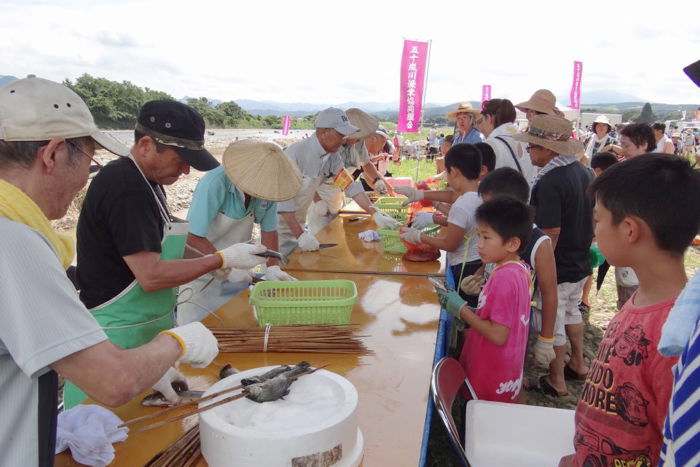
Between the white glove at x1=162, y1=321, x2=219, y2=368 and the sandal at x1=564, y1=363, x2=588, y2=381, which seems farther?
the sandal at x1=564, y1=363, x2=588, y2=381

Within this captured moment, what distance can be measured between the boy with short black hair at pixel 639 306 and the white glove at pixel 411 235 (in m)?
1.94

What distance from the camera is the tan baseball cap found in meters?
1.06

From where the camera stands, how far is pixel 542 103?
15.0 feet

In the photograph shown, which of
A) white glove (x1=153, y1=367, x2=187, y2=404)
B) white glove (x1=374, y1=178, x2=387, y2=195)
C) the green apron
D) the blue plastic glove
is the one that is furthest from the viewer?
white glove (x1=374, y1=178, x2=387, y2=195)

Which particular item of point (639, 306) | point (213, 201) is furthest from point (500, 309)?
point (213, 201)

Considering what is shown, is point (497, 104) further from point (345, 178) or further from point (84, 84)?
point (84, 84)

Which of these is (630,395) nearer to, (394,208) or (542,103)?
(394,208)

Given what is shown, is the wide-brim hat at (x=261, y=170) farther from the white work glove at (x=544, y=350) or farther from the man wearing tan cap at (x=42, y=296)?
the white work glove at (x=544, y=350)

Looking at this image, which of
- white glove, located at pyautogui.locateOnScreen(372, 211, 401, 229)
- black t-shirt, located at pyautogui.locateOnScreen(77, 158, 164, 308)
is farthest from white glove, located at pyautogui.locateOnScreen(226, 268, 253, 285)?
white glove, located at pyautogui.locateOnScreen(372, 211, 401, 229)

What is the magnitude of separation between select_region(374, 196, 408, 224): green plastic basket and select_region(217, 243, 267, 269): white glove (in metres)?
2.27

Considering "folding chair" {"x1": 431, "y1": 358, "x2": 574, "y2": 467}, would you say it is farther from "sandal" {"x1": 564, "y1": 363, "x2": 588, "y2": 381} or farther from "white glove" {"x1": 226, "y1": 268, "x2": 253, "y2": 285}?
"sandal" {"x1": 564, "y1": 363, "x2": 588, "y2": 381}

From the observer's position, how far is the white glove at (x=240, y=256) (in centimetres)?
227

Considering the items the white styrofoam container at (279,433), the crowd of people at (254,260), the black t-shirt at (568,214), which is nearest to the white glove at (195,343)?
the crowd of people at (254,260)

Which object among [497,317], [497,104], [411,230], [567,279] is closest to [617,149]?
[497,104]
